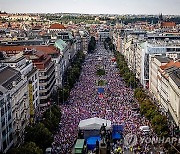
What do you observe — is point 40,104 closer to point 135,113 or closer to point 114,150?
point 135,113

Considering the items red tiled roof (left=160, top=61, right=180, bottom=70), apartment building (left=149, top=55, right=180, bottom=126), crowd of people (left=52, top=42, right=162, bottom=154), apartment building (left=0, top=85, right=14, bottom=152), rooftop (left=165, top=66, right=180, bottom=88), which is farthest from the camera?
red tiled roof (left=160, top=61, right=180, bottom=70)

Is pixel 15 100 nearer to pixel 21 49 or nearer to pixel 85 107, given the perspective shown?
pixel 85 107

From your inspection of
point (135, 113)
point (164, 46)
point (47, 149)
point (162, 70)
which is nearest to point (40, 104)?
point (135, 113)

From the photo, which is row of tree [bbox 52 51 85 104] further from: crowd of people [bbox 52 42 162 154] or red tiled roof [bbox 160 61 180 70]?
red tiled roof [bbox 160 61 180 70]

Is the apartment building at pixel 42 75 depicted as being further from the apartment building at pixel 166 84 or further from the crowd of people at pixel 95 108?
the apartment building at pixel 166 84

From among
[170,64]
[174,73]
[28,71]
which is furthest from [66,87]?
[174,73]

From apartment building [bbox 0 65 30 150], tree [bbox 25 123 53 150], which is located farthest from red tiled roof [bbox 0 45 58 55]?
tree [bbox 25 123 53 150]

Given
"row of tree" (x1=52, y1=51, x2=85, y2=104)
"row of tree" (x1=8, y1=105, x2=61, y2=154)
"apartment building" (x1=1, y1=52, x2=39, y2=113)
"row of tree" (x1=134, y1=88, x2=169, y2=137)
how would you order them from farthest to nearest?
"row of tree" (x1=52, y1=51, x2=85, y2=104), "apartment building" (x1=1, y1=52, x2=39, y2=113), "row of tree" (x1=134, y1=88, x2=169, y2=137), "row of tree" (x1=8, y1=105, x2=61, y2=154)
